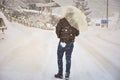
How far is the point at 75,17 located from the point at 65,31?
0.54 ft

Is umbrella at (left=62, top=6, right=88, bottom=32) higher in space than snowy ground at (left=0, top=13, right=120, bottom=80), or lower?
higher

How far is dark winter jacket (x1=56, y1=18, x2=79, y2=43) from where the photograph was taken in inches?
94.4

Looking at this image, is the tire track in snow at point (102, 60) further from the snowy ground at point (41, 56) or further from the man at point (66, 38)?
the man at point (66, 38)

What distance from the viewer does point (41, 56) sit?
2.45m

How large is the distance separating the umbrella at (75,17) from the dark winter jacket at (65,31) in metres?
0.04

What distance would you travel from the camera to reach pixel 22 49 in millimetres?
2443

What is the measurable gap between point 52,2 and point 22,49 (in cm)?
54

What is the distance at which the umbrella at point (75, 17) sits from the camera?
2396 millimetres

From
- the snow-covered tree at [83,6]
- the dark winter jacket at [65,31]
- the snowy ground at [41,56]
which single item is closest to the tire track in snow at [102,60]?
the snowy ground at [41,56]

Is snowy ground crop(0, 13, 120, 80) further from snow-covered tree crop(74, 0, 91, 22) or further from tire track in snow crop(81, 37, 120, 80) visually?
snow-covered tree crop(74, 0, 91, 22)

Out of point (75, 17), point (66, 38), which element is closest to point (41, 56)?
point (66, 38)

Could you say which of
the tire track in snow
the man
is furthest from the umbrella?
the tire track in snow

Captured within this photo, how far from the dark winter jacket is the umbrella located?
0.12 feet

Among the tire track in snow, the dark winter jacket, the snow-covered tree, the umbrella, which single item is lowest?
the tire track in snow
